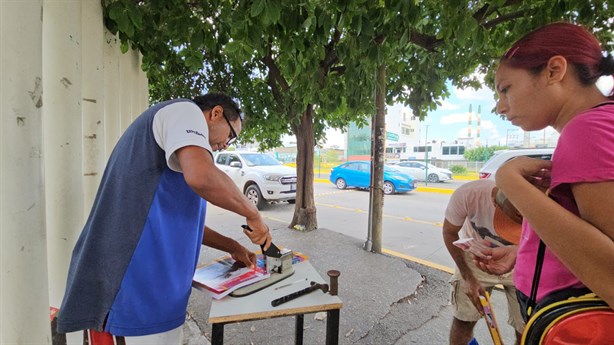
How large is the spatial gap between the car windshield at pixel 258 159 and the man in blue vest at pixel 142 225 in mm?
8170

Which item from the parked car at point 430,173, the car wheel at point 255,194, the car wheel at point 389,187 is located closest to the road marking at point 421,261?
the car wheel at point 255,194

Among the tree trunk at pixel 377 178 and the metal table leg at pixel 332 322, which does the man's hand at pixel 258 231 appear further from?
the tree trunk at pixel 377 178

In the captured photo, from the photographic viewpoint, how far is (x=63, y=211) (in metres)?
1.76

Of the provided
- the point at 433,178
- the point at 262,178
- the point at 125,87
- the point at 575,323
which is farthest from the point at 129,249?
the point at 433,178

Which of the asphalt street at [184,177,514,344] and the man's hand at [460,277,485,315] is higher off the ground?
the man's hand at [460,277,485,315]

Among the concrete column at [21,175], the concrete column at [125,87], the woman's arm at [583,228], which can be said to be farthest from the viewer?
the concrete column at [125,87]

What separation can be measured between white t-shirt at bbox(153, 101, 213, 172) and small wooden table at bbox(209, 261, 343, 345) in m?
0.67

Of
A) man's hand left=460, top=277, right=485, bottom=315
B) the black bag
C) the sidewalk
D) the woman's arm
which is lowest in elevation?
the sidewalk

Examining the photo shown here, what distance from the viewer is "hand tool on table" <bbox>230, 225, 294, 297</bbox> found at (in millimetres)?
1528

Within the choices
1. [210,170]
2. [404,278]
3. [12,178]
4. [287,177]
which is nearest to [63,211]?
[12,178]

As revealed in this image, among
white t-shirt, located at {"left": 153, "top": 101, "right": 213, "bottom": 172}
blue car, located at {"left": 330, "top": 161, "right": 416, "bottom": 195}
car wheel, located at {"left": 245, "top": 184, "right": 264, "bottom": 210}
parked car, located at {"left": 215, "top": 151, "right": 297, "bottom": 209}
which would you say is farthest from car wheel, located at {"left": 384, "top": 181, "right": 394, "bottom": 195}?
white t-shirt, located at {"left": 153, "top": 101, "right": 213, "bottom": 172}

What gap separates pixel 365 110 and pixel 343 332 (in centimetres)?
313

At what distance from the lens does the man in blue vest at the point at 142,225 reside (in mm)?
1144

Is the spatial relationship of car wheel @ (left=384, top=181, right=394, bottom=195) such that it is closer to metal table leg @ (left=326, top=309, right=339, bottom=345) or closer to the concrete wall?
the concrete wall
